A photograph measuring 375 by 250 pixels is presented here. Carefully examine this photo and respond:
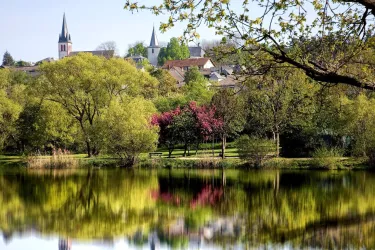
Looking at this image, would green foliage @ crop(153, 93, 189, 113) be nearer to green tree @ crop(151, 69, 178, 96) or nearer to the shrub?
green tree @ crop(151, 69, 178, 96)

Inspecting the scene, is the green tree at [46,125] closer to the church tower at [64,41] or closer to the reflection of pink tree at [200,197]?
the reflection of pink tree at [200,197]

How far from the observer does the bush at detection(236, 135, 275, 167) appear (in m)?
33.2

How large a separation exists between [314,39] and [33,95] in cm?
3462

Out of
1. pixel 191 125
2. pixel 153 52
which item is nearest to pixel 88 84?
pixel 191 125

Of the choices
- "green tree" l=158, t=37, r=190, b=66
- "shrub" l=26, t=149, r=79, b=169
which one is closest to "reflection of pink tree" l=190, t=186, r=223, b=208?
"shrub" l=26, t=149, r=79, b=169

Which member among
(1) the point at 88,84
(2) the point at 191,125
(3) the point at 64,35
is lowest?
(2) the point at 191,125

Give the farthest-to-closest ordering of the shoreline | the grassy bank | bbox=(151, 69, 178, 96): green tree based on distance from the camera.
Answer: bbox=(151, 69, 178, 96): green tree, the grassy bank, the shoreline

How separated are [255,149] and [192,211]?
47.3 feet

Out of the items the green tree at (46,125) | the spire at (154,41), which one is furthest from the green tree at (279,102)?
the spire at (154,41)

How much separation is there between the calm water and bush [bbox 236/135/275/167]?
2.58 m

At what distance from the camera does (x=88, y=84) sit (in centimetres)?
4031

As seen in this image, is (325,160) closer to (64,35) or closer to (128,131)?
(128,131)

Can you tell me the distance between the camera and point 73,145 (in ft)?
148

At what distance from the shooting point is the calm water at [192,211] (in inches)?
590
